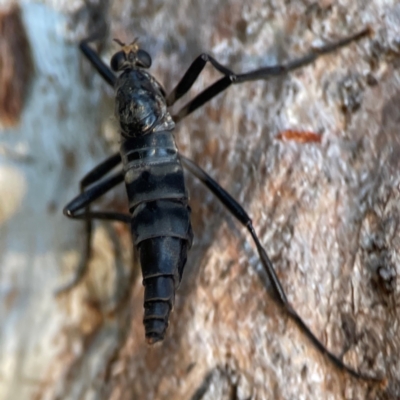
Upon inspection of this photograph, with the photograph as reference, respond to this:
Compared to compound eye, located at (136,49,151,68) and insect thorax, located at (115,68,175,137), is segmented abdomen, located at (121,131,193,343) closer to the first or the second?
insect thorax, located at (115,68,175,137)

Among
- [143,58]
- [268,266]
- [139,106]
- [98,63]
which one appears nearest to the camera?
[268,266]

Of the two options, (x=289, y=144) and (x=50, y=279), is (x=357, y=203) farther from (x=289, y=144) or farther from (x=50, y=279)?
(x=50, y=279)

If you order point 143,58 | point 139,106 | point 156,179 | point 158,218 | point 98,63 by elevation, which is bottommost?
point 158,218

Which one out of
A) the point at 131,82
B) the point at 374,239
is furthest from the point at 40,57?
the point at 374,239

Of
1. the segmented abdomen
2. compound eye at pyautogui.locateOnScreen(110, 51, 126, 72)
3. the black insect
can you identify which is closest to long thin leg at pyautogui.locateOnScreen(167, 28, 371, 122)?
the black insect

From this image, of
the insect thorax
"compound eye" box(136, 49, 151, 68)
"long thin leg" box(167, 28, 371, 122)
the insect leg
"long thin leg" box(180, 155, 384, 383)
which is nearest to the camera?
"long thin leg" box(180, 155, 384, 383)

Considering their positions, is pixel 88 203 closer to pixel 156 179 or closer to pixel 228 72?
pixel 156 179

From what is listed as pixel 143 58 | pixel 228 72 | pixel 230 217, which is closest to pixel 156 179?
pixel 230 217

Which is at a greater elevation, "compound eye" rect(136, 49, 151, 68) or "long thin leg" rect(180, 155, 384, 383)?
"compound eye" rect(136, 49, 151, 68)

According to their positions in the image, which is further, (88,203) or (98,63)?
(98,63)
